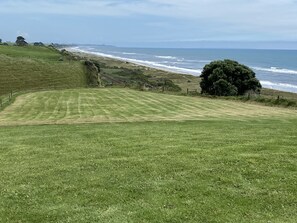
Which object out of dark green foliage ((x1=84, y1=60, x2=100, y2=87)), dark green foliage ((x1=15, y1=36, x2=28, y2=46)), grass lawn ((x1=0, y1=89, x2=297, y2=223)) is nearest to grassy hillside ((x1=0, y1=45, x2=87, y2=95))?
dark green foliage ((x1=84, y1=60, x2=100, y2=87))

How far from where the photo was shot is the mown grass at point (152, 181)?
8.30 m

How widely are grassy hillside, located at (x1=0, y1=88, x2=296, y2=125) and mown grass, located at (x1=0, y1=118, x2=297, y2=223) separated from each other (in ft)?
38.5

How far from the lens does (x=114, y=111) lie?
31.2m

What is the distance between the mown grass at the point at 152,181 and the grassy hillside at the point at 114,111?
38.5 ft

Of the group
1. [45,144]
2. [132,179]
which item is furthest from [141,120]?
[132,179]

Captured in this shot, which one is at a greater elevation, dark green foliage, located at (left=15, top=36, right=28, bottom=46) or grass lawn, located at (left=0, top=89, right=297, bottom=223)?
dark green foliage, located at (left=15, top=36, right=28, bottom=46)

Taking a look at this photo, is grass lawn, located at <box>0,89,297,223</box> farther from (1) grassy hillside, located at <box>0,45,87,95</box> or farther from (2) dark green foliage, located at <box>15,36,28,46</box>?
(2) dark green foliage, located at <box>15,36,28,46</box>

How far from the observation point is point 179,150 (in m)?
13.3

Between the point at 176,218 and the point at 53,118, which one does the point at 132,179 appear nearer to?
the point at 176,218

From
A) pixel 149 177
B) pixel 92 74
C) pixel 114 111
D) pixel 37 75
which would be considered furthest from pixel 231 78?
pixel 149 177

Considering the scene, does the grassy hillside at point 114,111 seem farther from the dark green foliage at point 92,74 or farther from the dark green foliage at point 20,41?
the dark green foliage at point 20,41

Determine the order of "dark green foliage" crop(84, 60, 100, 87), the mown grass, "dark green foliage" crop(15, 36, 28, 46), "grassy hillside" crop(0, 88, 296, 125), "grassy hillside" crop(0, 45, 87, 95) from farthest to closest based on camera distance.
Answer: "dark green foliage" crop(15, 36, 28, 46) → "dark green foliage" crop(84, 60, 100, 87) → "grassy hillside" crop(0, 45, 87, 95) → "grassy hillside" crop(0, 88, 296, 125) → the mown grass

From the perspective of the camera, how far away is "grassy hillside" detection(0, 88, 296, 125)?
27.2 meters

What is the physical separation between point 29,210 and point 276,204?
15.9ft
